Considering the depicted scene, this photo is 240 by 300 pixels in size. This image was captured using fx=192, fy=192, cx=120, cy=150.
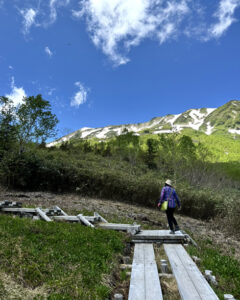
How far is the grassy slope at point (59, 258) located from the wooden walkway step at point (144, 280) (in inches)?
19.5

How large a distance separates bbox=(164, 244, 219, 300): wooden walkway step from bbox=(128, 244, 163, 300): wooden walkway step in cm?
41

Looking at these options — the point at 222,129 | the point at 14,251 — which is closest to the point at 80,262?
the point at 14,251

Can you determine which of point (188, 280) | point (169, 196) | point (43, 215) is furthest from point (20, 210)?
point (188, 280)

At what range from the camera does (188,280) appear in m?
3.52

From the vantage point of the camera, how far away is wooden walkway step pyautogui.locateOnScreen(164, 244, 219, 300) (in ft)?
9.92

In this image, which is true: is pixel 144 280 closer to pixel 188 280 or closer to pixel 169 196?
pixel 188 280

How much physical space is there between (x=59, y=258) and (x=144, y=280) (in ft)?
6.10

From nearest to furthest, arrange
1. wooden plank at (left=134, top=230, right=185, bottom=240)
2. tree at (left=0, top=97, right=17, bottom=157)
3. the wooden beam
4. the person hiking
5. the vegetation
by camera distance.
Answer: the vegetation → wooden plank at (left=134, top=230, right=185, bottom=240) → the wooden beam → the person hiking → tree at (left=0, top=97, right=17, bottom=157)

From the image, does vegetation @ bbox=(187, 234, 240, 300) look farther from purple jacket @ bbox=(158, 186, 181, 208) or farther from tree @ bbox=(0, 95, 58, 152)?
tree @ bbox=(0, 95, 58, 152)

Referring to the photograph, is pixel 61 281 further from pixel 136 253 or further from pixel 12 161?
pixel 12 161

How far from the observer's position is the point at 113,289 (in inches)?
137

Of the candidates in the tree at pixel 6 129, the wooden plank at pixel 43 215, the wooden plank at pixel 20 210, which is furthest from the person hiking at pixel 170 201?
the tree at pixel 6 129

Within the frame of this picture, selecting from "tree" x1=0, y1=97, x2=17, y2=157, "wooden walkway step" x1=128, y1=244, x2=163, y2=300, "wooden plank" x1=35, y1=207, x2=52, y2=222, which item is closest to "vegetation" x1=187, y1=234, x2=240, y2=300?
"wooden walkway step" x1=128, y1=244, x2=163, y2=300

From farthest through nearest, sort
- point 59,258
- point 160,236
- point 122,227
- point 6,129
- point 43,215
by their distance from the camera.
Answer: point 6,129 < point 43,215 < point 122,227 < point 160,236 < point 59,258
